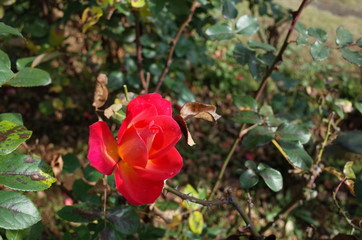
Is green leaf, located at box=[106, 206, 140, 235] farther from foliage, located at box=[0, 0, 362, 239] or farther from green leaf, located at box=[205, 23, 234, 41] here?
green leaf, located at box=[205, 23, 234, 41]

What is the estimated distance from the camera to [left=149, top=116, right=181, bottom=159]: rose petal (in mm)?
517

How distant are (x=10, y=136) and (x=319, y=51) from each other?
0.76 metres

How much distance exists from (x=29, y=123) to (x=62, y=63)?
437mm

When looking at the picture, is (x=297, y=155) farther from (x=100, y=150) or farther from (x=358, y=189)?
(x=100, y=150)

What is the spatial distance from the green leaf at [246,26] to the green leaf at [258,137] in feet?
1.02

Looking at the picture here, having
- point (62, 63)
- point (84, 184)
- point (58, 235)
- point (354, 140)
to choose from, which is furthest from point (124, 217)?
point (62, 63)

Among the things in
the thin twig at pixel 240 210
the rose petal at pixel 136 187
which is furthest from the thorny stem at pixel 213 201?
the rose petal at pixel 136 187

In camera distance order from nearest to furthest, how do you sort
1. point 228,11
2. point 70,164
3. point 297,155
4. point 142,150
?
1. point 142,150
2. point 297,155
3. point 70,164
4. point 228,11

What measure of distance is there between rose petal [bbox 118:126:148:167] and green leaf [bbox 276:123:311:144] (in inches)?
19.2

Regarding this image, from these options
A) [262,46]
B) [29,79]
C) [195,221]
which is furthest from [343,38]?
[29,79]

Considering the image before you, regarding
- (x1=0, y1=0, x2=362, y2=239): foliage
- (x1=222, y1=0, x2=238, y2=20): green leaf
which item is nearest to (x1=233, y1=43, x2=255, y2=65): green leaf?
(x1=0, y1=0, x2=362, y2=239): foliage

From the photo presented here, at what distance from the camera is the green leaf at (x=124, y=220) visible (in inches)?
30.3

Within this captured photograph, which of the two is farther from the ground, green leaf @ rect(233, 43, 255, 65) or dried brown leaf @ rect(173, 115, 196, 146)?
dried brown leaf @ rect(173, 115, 196, 146)

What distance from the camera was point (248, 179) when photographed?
96 centimetres
